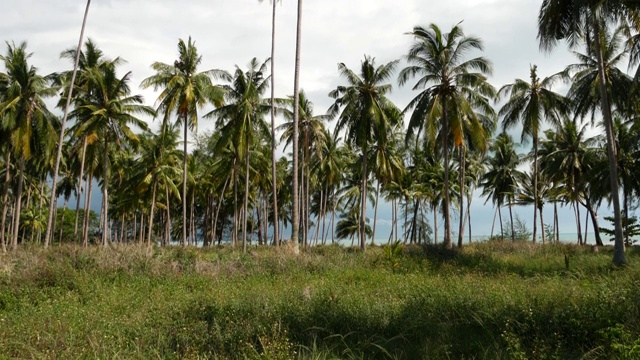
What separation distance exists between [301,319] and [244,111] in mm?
16650

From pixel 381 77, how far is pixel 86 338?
20721 millimetres

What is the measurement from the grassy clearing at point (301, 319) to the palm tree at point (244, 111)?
11261mm

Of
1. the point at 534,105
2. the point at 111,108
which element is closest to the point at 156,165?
the point at 111,108

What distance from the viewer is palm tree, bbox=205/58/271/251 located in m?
23.0

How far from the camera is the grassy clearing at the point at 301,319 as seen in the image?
19.6ft

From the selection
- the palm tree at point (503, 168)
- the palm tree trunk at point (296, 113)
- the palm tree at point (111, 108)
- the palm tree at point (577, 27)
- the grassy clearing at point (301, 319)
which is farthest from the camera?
the palm tree at point (503, 168)

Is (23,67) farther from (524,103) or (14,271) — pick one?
(524,103)

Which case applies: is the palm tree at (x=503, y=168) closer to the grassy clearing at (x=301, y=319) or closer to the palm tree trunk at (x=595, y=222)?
the palm tree trunk at (x=595, y=222)

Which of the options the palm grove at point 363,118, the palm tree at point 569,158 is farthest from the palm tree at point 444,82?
the palm tree at point 569,158

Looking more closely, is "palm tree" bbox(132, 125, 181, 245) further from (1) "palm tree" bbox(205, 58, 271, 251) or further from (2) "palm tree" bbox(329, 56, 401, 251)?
(2) "palm tree" bbox(329, 56, 401, 251)

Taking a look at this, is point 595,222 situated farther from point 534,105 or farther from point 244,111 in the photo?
point 244,111

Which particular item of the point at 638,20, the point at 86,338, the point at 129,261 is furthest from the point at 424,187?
the point at 86,338

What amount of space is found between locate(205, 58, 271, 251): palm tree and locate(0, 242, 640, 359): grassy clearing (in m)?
11.3

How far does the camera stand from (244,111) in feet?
74.8
